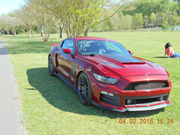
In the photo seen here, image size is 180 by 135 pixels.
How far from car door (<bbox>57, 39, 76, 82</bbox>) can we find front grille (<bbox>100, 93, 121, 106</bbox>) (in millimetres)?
1323

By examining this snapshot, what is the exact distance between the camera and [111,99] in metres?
3.58

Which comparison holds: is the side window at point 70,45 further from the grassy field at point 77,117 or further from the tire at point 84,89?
the grassy field at point 77,117

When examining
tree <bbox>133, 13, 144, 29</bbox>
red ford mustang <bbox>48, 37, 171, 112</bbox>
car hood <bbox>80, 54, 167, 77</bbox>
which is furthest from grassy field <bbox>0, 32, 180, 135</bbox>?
tree <bbox>133, 13, 144, 29</bbox>

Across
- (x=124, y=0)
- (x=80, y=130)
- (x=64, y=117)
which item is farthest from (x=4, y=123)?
(x=124, y=0)

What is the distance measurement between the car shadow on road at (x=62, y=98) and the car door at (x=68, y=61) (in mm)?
485

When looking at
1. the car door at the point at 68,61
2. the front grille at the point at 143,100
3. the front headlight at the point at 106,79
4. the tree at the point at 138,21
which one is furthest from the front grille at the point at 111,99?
the tree at the point at 138,21

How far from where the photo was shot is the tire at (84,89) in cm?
393

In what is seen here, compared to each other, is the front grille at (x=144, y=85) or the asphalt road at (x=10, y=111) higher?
the front grille at (x=144, y=85)

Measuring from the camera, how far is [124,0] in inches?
658

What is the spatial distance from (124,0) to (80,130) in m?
15.7

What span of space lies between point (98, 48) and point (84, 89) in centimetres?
140
